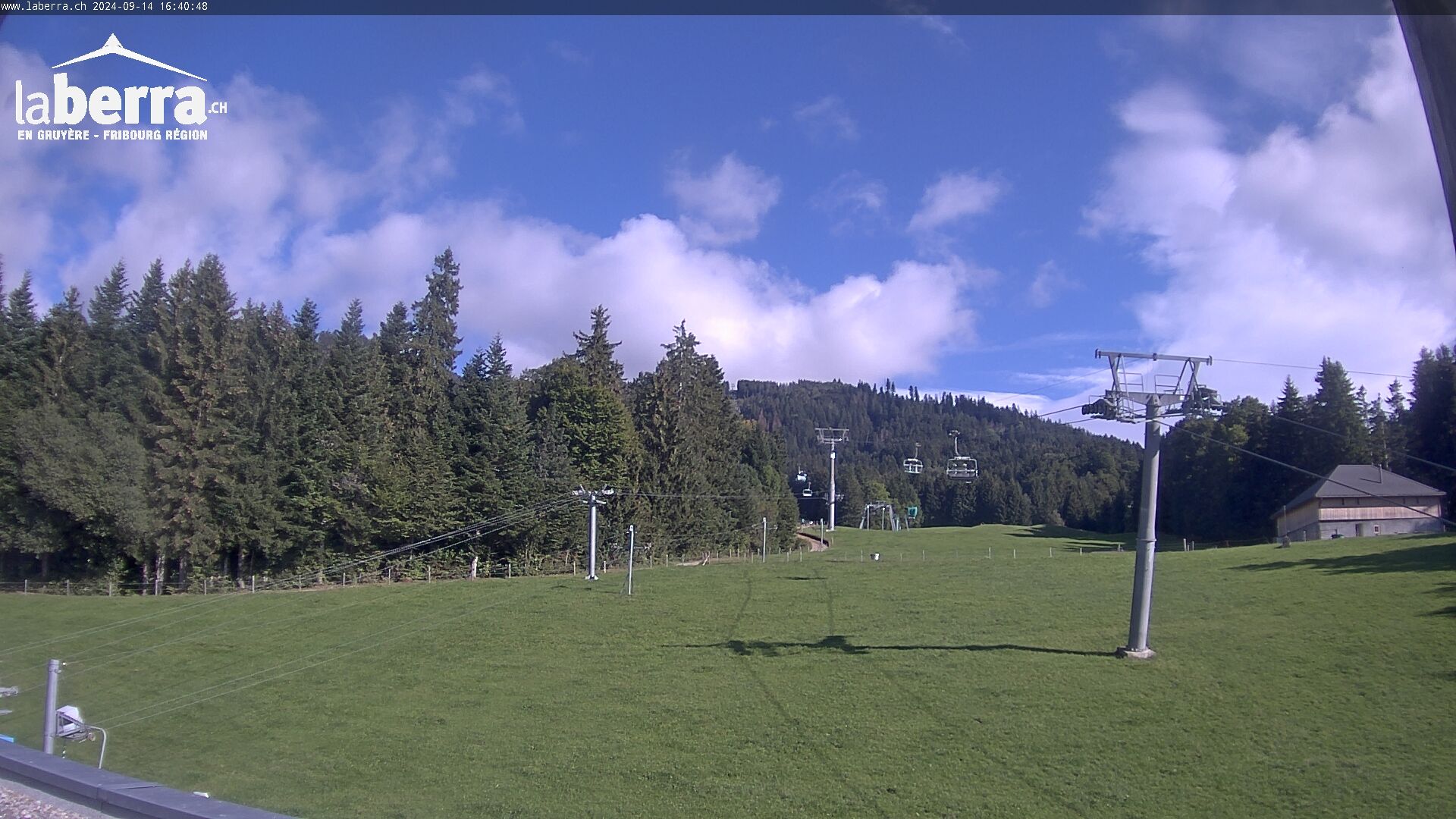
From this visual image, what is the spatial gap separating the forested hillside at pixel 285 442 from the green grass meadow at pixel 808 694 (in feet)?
17.3

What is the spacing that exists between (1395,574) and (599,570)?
3602 centimetres

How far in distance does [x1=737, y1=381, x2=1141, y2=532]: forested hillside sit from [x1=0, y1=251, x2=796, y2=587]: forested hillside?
2854 centimetres

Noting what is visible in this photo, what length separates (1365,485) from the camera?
3406 cm

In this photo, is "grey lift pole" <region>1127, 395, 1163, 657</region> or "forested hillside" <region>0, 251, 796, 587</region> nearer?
"grey lift pole" <region>1127, 395, 1163, 657</region>

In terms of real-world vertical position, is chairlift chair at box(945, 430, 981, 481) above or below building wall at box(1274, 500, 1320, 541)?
above

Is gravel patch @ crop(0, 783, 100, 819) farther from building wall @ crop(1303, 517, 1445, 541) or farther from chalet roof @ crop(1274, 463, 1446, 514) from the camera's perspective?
building wall @ crop(1303, 517, 1445, 541)

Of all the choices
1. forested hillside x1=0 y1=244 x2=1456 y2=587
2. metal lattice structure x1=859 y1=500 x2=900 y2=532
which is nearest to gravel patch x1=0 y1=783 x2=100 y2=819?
forested hillside x1=0 y1=244 x2=1456 y2=587

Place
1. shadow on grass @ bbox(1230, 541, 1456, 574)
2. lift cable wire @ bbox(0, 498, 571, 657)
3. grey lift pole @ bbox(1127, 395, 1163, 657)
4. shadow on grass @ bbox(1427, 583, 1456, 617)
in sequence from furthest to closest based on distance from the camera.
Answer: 1. lift cable wire @ bbox(0, 498, 571, 657)
2. shadow on grass @ bbox(1230, 541, 1456, 574)
3. shadow on grass @ bbox(1427, 583, 1456, 617)
4. grey lift pole @ bbox(1127, 395, 1163, 657)

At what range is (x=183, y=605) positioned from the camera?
36594mm

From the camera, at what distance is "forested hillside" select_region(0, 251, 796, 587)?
3947 centimetres

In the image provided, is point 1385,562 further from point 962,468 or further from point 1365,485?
point 962,468

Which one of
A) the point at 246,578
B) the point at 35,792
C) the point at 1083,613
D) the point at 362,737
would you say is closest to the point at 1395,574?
the point at 1083,613

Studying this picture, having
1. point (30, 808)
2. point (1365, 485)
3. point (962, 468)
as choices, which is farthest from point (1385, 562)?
point (30, 808)

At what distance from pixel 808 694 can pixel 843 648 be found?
14.8ft
